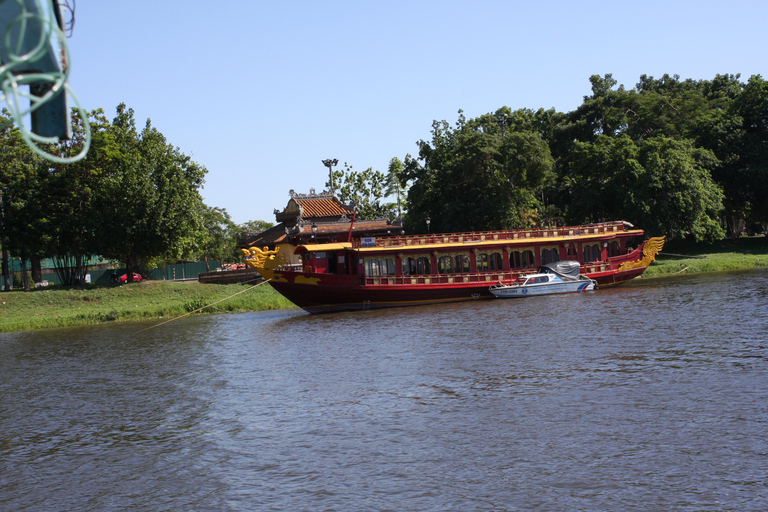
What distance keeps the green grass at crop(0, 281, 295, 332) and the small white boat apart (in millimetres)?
12239

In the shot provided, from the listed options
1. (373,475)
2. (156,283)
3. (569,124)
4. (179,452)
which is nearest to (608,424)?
(373,475)

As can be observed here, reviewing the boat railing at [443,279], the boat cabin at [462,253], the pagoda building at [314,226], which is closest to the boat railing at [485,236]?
the boat cabin at [462,253]

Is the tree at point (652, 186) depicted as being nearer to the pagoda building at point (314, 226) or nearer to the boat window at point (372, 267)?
the pagoda building at point (314, 226)

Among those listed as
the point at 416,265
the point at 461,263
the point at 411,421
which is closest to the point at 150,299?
the point at 416,265

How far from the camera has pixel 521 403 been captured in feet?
43.9

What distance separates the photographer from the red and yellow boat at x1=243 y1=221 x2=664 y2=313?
3275 cm

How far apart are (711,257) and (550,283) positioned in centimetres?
1980

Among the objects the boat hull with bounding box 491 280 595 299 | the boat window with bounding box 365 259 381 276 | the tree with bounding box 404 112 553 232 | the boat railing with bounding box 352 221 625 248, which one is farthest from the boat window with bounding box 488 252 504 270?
the tree with bounding box 404 112 553 232

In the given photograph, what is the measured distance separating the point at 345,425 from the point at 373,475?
8.90 feet

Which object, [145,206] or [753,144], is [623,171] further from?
[145,206]

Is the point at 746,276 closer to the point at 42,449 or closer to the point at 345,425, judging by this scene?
the point at 345,425

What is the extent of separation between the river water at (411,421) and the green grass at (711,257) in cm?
2055

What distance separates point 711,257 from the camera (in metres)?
47.1

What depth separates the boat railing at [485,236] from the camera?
34.0 m
